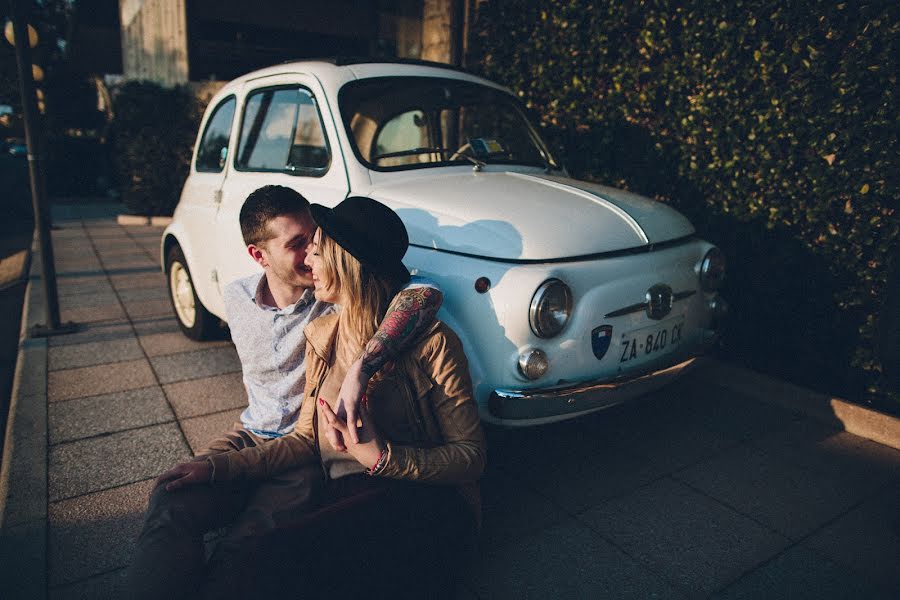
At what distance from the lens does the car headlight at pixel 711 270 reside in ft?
9.70

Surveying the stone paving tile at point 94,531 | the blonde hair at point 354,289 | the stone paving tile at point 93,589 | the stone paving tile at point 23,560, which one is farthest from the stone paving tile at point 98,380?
the blonde hair at point 354,289

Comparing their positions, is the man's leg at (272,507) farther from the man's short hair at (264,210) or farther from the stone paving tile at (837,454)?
the stone paving tile at (837,454)

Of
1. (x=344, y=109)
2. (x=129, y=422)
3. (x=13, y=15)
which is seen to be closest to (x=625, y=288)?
(x=344, y=109)

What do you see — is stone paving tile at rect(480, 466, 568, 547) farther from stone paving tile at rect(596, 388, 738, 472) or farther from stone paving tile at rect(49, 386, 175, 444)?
stone paving tile at rect(49, 386, 175, 444)

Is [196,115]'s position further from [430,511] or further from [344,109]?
[430,511]

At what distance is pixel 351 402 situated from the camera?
184 centimetres

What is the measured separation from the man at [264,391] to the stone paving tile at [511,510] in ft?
2.82

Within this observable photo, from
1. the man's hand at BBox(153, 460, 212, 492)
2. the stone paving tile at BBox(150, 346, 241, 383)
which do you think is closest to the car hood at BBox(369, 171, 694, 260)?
the man's hand at BBox(153, 460, 212, 492)

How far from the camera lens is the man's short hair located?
2316 mm

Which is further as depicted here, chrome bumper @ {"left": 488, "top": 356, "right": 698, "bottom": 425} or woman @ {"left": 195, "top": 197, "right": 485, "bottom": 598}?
chrome bumper @ {"left": 488, "top": 356, "right": 698, "bottom": 425}

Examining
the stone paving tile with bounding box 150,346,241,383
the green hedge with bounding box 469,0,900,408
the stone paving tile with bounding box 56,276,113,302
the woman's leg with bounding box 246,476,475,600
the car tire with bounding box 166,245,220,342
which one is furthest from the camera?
the stone paving tile with bounding box 56,276,113,302

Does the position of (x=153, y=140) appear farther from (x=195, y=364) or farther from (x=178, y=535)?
(x=178, y=535)

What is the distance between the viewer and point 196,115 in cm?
1110

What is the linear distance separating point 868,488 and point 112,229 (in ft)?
36.5
